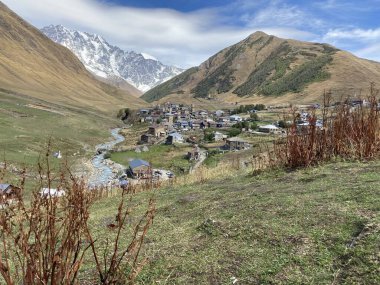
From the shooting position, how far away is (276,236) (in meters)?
4.75

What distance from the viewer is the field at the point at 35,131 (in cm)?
5889

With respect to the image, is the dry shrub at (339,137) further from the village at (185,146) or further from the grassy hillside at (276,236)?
the village at (185,146)

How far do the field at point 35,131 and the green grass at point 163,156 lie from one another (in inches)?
265

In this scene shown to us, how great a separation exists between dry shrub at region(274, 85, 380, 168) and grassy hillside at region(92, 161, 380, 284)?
1.56 metres

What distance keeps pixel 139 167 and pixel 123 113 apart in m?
104

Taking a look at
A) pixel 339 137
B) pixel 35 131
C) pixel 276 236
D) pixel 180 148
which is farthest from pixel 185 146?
pixel 276 236

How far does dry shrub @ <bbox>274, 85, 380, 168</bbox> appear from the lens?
8.74 meters

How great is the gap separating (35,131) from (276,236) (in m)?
78.5

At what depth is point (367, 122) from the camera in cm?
893

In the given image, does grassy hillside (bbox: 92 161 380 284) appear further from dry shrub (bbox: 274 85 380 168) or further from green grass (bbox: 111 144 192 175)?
green grass (bbox: 111 144 192 175)

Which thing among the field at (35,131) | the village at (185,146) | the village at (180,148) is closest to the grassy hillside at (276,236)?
the village at (185,146)

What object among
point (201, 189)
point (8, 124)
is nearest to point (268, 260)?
point (201, 189)

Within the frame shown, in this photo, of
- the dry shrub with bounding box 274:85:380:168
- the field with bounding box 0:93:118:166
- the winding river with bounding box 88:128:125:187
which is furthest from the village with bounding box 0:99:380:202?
the dry shrub with bounding box 274:85:380:168

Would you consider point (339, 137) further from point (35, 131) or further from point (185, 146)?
point (35, 131)
